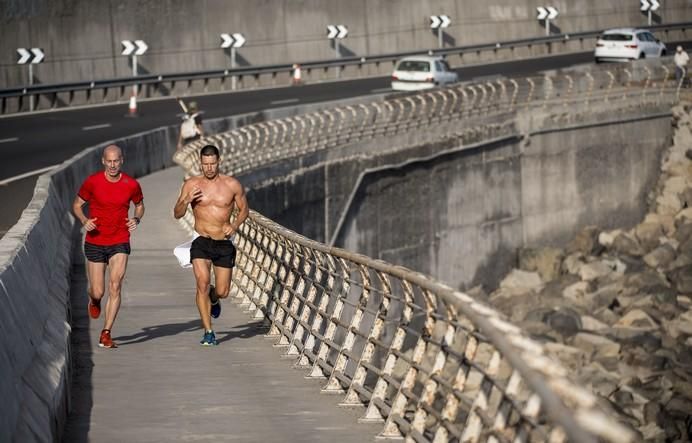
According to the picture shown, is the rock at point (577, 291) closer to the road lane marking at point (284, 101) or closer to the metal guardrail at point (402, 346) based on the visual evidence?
the metal guardrail at point (402, 346)

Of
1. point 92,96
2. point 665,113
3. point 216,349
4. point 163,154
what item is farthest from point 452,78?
point 216,349

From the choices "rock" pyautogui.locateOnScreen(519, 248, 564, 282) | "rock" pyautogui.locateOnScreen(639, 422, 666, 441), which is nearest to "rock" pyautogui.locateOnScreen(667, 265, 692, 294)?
"rock" pyautogui.locateOnScreen(519, 248, 564, 282)

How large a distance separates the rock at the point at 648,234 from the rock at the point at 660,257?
1.35 m

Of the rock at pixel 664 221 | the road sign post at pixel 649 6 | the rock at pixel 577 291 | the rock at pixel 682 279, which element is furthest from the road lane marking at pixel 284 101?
the road sign post at pixel 649 6

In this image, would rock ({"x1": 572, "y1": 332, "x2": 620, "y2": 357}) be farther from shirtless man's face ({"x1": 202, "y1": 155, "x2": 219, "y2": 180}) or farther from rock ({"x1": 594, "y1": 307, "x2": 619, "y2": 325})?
shirtless man's face ({"x1": 202, "y1": 155, "x2": 219, "y2": 180})

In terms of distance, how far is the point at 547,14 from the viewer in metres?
69.5

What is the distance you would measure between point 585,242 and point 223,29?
14908 mm

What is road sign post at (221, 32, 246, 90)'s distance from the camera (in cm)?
5300

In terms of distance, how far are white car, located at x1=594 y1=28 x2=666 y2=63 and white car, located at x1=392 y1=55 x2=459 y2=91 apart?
37.8 feet

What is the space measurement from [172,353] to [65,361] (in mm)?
2473

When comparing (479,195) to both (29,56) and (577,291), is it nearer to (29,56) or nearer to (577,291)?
(577,291)

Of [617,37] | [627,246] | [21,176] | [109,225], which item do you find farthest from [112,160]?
[617,37]

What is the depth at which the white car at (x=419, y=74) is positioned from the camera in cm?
5300

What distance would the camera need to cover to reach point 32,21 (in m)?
46.6
